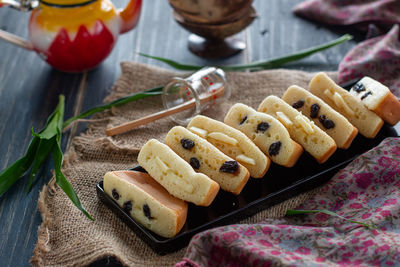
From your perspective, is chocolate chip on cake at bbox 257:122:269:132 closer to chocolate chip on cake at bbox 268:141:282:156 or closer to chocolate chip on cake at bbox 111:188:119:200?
chocolate chip on cake at bbox 268:141:282:156

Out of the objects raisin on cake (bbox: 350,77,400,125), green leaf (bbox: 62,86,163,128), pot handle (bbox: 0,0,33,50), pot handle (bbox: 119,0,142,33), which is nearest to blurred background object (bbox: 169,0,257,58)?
pot handle (bbox: 119,0,142,33)

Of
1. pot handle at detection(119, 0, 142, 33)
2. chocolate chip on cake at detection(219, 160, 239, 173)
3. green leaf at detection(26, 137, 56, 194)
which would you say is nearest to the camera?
chocolate chip on cake at detection(219, 160, 239, 173)

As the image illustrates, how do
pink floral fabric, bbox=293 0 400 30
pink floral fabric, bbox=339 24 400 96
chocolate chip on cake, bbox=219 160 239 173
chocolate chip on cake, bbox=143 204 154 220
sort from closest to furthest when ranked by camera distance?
chocolate chip on cake, bbox=143 204 154 220 → chocolate chip on cake, bbox=219 160 239 173 → pink floral fabric, bbox=339 24 400 96 → pink floral fabric, bbox=293 0 400 30

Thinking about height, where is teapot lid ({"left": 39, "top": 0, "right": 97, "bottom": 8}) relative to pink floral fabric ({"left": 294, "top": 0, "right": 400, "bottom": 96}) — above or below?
above

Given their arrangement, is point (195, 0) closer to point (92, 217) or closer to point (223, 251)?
point (92, 217)

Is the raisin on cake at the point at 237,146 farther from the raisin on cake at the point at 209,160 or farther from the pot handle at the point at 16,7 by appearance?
the pot handle at the point at 16,7

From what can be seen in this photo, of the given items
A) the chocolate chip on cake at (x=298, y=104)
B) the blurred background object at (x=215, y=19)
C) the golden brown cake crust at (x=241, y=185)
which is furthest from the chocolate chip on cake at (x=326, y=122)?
the blurred background object at (x=215, y=19)
